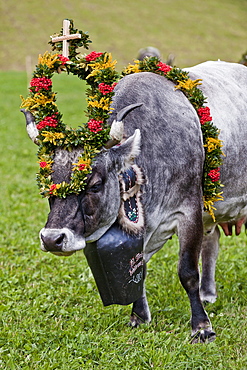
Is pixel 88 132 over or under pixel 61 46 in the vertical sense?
under

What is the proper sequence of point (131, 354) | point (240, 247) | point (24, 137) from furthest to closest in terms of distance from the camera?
point (24, 137) → point (240, 247) → point (131, 354)

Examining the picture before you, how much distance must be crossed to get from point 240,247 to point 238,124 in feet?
8.58

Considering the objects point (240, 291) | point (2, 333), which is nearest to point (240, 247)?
point (240, 291)

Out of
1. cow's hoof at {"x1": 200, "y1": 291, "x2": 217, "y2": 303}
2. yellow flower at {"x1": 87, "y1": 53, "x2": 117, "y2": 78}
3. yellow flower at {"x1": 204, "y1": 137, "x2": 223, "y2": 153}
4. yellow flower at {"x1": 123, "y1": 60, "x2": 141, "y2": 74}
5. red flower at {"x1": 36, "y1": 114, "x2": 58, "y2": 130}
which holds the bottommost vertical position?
cow's hoof at {"x1": 200, "y1": 291, "x2": 217, "y2": 303}

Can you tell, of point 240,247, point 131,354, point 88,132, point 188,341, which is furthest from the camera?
point 240,247

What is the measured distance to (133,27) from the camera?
169ft

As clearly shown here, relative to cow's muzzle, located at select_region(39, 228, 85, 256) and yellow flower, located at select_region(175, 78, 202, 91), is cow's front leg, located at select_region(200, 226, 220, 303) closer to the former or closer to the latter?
yellow flower, located at select_region(175, 78, 202, 91)

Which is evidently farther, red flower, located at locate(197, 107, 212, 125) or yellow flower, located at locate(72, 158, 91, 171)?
red flower, located at locate(197, 107, 212, 125)

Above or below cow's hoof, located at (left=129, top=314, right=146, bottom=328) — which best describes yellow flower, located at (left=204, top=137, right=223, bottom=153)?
above

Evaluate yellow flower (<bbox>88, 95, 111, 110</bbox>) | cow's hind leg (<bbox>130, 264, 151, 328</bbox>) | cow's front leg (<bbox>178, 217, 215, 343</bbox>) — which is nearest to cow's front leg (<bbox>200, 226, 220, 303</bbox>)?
cow's hind leg (<bbox>130, 264, 151, 328</bbox>)

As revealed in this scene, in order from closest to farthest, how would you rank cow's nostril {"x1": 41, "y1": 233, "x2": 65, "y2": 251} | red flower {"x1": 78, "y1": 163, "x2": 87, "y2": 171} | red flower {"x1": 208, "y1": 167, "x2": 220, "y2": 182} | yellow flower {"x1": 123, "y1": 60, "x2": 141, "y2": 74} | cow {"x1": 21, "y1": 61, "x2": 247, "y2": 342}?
cow's nostril {"x1": 41, "y1": 233, "x2": 65, "y2": 251}
red flower {"x1": 78, "y1": 163, "x2": 87, "y2": 171}
cow {"x1": 21, "y1": 61, "x2": 247, "y2": 342}
red flower {"x1": 208, "y1": 167, "x2": 220, "y2": 182}
yellow flower {"x1": 123, "y1": 60, "x2": 141, "y2": 74}

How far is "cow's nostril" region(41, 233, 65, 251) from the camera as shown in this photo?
3.69m

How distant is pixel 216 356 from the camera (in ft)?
14.0

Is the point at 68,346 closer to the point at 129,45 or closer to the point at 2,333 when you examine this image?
the point at 2,333
